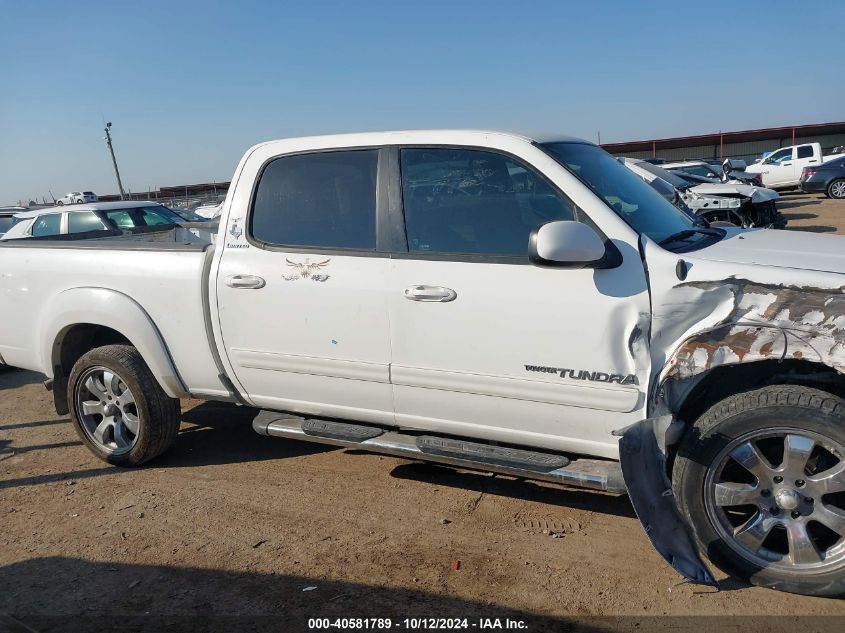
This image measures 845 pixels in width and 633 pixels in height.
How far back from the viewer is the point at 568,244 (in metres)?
3.06

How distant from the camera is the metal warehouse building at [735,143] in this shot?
3844 centimetres

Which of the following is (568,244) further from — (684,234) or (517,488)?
(517,488)

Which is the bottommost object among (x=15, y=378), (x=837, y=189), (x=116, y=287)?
(x=837, y=189)

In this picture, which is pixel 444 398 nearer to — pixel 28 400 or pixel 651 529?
pixel 651 529

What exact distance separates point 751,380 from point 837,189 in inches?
895

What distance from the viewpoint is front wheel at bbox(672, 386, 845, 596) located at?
2859 millimetres

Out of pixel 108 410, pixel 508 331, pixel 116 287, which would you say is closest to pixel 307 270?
pixel 508 331

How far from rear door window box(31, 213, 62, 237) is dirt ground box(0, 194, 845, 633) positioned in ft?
27.8

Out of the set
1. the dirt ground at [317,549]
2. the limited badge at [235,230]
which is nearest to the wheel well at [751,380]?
the dirt ground at [317,549]

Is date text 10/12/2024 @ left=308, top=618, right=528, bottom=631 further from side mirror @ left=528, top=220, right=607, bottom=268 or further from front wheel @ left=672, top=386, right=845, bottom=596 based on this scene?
side mirror @ left=528, top=220, right=607, bottom=268

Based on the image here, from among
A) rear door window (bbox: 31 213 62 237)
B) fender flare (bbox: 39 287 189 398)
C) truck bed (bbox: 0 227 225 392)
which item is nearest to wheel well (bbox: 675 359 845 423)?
A: truck bed (bbox: 0 227 225 392)

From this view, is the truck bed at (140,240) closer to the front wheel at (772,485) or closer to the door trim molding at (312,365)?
the door trim molding at (312,365)

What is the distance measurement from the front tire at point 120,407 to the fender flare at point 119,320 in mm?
131

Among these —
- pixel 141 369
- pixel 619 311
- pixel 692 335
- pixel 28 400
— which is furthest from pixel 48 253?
pixel 692 335
